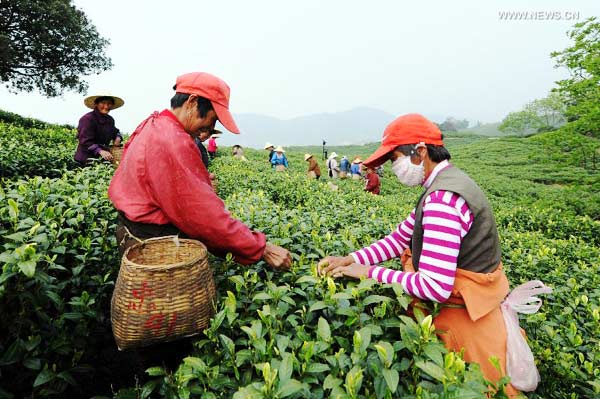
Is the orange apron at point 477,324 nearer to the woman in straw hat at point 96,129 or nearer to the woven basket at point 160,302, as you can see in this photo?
the woven basket at point 160,302

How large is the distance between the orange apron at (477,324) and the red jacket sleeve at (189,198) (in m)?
1.20

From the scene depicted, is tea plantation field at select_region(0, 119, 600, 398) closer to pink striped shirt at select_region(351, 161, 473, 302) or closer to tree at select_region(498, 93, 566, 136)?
pink striped shirt at select_region(351, 161, 473, 302)

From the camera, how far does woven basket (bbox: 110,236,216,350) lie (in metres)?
1.64

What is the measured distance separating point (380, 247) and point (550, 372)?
141 cm

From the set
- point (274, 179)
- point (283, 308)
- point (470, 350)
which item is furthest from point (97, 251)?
point (274, 179)

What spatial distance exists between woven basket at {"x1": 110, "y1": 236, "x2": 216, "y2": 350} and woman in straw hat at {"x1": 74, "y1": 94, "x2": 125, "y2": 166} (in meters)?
4.71

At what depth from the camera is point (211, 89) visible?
7.43 ft

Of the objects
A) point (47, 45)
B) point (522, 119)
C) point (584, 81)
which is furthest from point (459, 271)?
point (522, 119)

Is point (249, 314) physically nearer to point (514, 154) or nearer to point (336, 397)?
point (336, 397)

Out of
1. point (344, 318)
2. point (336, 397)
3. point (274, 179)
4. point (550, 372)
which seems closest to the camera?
point (336, 397)

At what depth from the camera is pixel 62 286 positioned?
218cm

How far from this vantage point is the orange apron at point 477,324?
185 cm

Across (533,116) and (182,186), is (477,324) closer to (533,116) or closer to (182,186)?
(182,186)

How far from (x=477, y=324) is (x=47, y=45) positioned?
24.1 m
